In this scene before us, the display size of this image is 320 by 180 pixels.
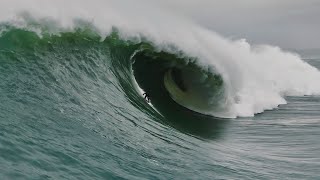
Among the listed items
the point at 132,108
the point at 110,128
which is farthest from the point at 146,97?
the point at 110,128

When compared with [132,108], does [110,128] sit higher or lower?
lower

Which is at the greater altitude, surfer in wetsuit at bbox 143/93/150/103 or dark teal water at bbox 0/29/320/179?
surfer in wetsuit at bbox 143/93/150/103

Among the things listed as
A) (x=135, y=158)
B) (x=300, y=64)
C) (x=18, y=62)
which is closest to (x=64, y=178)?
(x=135, y=158)

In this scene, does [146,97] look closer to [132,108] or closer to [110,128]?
[132,108]

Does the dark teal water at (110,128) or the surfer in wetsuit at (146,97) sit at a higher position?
the surfer in wetsuit at (146,97)

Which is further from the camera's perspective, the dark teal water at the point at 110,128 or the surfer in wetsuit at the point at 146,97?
the surfer in wetsuit at the point at 146,97

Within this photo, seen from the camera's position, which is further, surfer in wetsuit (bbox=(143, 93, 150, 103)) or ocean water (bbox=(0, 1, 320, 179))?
surfer in wetsuit (bbox=(143, 93, 150, 103))
